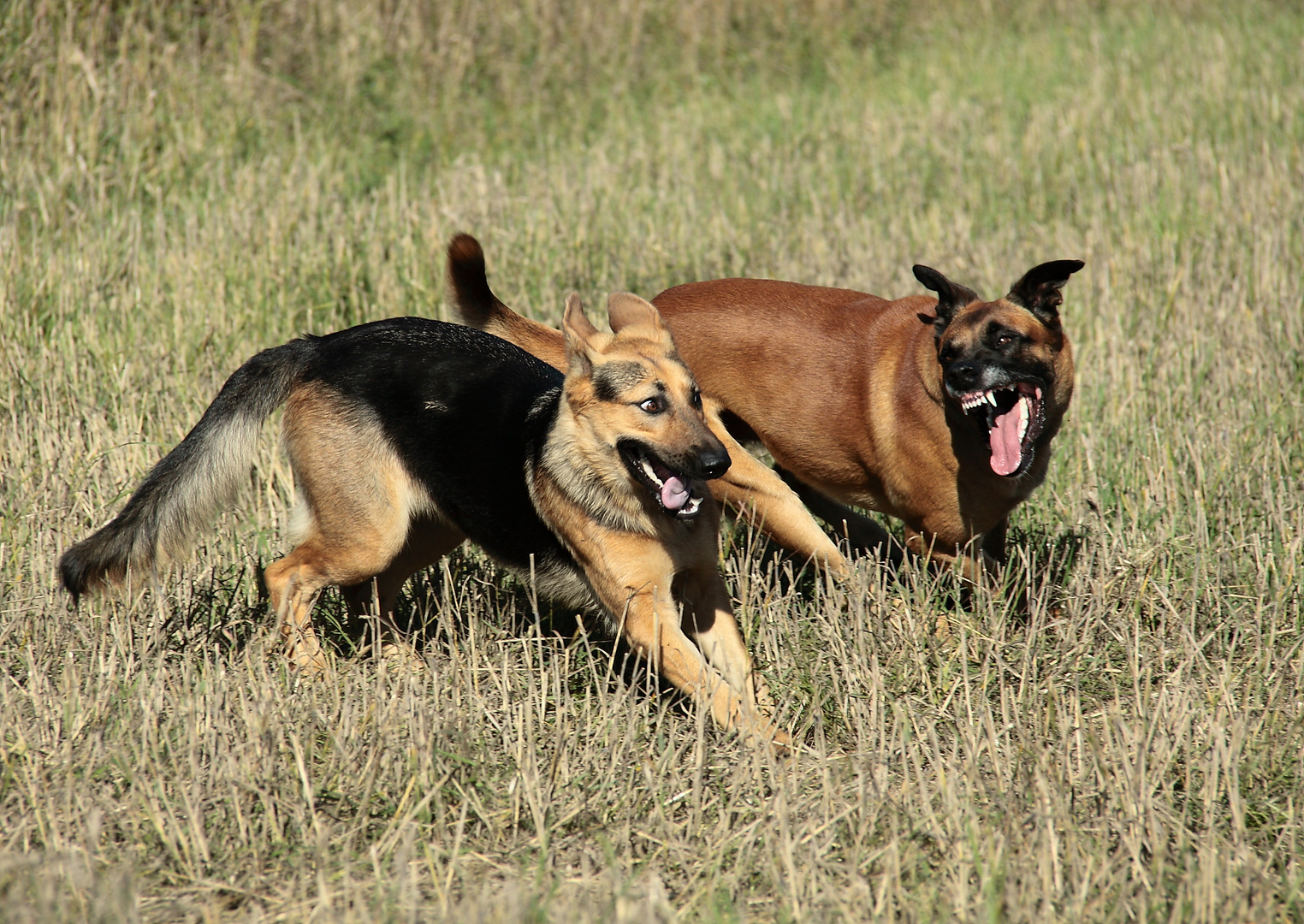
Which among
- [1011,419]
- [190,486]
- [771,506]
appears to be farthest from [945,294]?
[190,486]

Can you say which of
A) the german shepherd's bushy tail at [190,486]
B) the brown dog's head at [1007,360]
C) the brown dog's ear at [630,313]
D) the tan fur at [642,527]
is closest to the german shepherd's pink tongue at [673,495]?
the tan fur at [642,527]

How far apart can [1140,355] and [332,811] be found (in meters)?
5.08

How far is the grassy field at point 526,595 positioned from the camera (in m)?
2.67

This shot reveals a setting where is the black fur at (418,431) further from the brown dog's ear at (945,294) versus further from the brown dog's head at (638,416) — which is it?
the brown dog's ear at (945,294)

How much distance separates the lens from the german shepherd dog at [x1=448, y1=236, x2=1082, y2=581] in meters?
4.12

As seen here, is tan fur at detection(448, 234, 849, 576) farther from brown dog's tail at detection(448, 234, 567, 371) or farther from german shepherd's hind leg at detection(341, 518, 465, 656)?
german shepherd's hind leg at detection(341, 518, 465, 656)

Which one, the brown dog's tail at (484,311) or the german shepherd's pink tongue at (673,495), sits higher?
the brown dog's tail at (484,311)

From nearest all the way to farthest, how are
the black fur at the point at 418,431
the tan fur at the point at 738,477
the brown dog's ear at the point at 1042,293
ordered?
the black fur at the point at 418,431
the brown dog's ear at the point at 1042,293
the tan fur at the point at 738,477

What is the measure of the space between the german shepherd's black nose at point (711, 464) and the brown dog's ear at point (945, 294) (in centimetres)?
145

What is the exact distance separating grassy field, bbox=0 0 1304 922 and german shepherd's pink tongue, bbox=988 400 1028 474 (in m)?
0.51

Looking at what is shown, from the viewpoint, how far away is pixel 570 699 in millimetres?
3475

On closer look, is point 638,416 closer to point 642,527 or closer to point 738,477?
point 642,527

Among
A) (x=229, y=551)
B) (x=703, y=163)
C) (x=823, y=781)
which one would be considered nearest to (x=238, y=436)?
(x=229, y=551)

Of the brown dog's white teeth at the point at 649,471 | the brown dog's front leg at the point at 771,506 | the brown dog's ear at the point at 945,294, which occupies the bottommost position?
the brown dog's front leg at the point at 771,506
